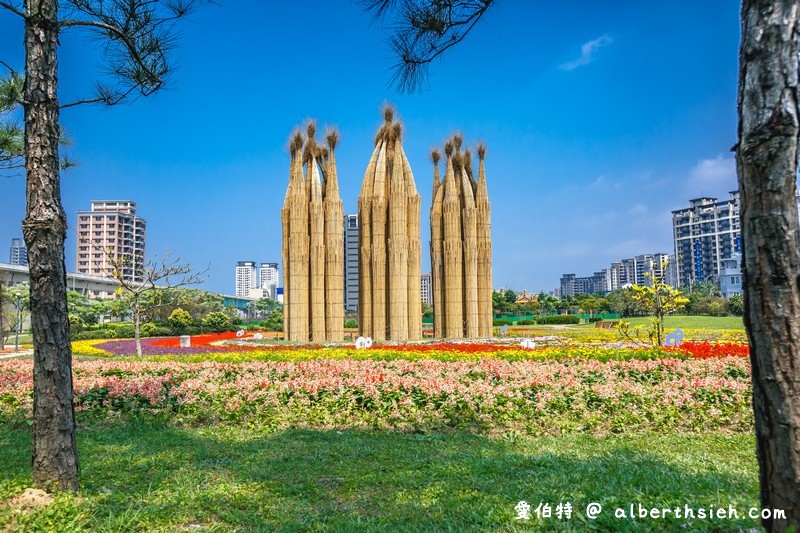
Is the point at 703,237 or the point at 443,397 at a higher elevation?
the point at 703,237

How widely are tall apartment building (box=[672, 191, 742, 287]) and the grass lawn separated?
103 m

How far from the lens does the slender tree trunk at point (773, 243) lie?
2.14 metres

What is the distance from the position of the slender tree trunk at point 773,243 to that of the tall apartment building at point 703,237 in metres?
105

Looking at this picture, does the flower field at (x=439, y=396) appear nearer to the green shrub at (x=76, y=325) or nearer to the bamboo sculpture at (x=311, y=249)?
the bamboo sculpture at (x=311, y=249)

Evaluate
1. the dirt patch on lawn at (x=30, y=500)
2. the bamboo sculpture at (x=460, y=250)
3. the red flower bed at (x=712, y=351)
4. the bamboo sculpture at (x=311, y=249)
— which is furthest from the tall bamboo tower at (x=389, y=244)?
the dirt patch on lawn at (x=30, y=500)

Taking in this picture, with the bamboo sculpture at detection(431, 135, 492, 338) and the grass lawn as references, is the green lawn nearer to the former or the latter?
the bamboo sculpture at detection(431, 135, 492, 338)

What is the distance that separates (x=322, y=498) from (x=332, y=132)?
697 inches

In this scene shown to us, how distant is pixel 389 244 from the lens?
763 inches

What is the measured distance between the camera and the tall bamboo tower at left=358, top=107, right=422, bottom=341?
19.2 m

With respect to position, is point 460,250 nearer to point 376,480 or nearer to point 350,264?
point 376,480

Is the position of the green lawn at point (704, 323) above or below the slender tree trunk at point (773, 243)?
below

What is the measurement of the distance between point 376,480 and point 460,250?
17.5 meters

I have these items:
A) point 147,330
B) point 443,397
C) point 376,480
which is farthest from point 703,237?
point 376,480

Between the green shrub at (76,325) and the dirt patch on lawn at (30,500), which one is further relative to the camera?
the green shrub at (76,325)
